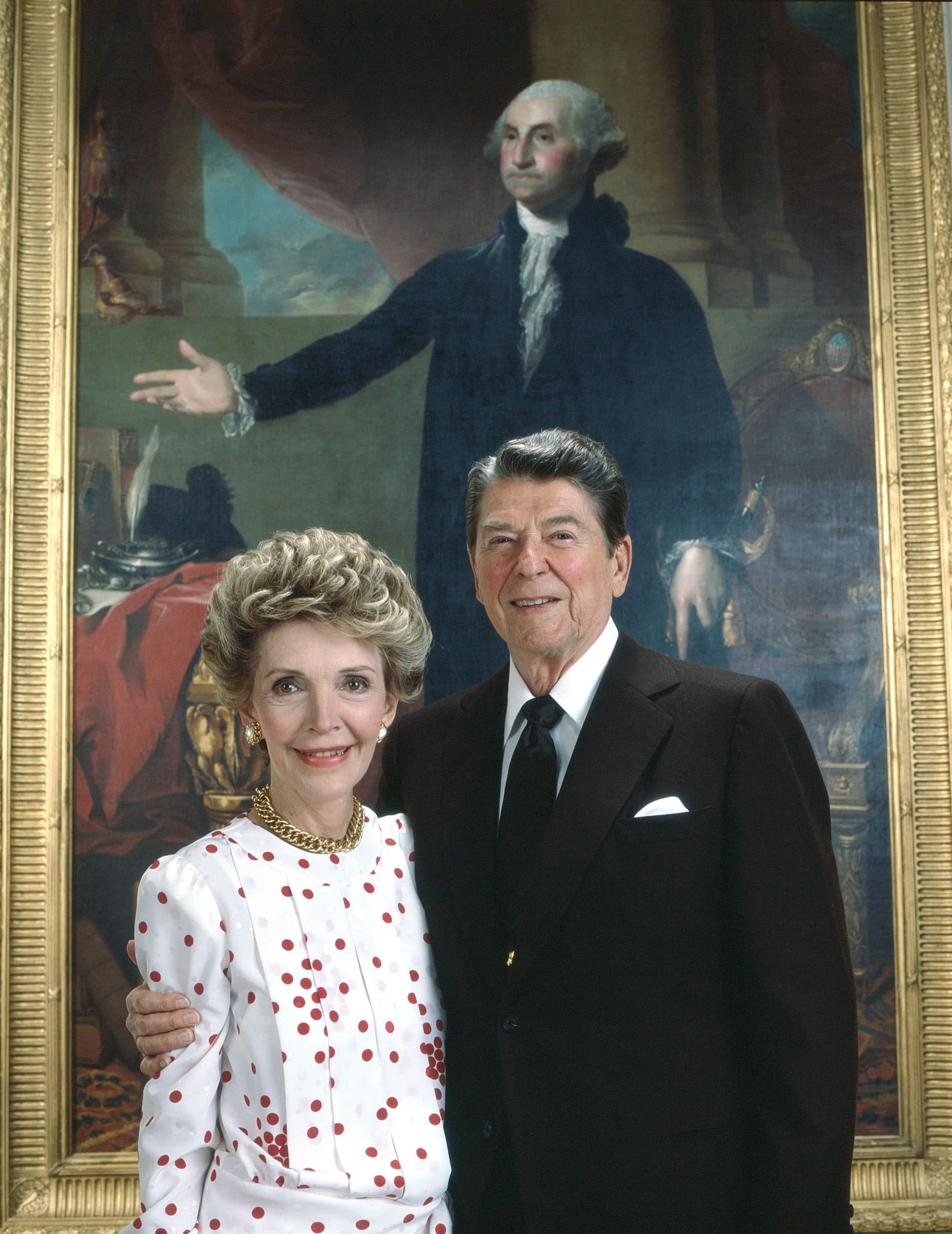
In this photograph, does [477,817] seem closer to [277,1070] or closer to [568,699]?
[568,699]

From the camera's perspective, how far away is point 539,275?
12.9 ft

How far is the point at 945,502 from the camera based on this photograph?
3795 mm

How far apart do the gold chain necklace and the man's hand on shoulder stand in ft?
1.03

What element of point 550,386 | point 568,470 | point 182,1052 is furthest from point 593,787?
point 550,386

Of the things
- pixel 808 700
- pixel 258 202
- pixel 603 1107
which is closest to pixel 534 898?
pixel 603 1107

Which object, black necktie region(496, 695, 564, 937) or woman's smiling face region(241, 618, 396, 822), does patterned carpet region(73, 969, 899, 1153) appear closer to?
black necktie region(496, 695, 564, 937)

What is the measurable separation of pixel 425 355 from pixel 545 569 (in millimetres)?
1924

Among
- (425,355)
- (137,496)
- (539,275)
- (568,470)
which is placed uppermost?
(539,275)

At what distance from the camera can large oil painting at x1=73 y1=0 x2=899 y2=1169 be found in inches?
148

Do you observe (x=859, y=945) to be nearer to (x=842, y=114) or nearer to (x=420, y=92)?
(x=842, y=114)

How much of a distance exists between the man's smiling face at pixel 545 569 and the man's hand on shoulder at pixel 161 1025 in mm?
962

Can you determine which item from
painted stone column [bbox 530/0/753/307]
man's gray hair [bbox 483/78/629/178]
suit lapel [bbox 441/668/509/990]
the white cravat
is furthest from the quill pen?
painted stone column [bbox 530/0/753/307]

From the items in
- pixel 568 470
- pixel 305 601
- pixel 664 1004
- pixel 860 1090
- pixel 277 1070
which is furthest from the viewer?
pixel 860 1090

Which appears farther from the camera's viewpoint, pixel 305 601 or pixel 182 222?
pixel 182 222
